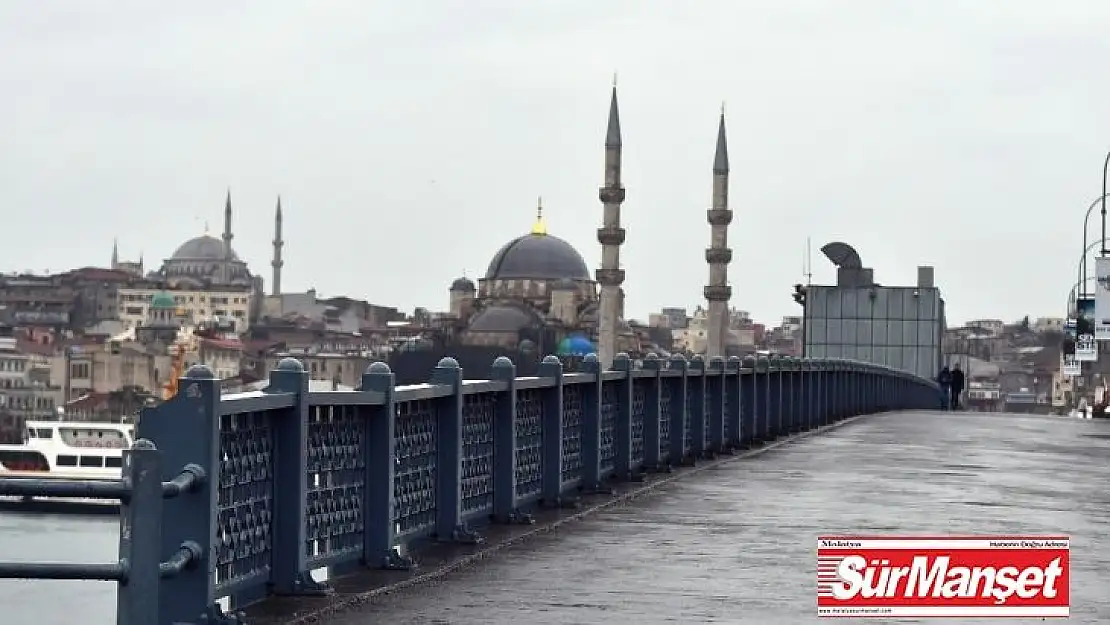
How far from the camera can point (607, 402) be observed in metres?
16.7

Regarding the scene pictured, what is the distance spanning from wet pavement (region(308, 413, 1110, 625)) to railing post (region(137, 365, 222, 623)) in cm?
107

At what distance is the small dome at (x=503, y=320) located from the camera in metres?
191

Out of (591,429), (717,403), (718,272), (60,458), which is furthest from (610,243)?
(591,429)

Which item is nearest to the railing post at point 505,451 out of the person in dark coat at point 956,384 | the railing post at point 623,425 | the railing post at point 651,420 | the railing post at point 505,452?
the railing post at point 505,452

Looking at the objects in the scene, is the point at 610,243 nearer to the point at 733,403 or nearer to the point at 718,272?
the point at 718,272

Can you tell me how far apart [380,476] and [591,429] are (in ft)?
18.5

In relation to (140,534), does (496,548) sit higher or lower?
lower

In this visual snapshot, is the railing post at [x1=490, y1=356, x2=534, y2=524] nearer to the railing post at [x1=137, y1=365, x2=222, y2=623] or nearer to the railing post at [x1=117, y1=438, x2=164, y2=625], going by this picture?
the railing post at [x1=137, y1=365, x2=222, y2=623]

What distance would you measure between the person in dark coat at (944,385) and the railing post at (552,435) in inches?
2037

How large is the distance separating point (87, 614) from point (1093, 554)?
42.2 metres

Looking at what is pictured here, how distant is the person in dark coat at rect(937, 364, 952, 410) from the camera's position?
64812 mm

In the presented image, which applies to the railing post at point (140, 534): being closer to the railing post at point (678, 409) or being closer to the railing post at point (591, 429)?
the railing post at point (591, 429)

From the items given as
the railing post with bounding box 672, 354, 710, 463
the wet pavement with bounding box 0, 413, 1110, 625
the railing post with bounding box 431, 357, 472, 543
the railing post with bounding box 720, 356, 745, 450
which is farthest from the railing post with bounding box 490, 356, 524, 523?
the railing post with bounding box 720, 356, 745, 450

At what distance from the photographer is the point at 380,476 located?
10.2 meters
